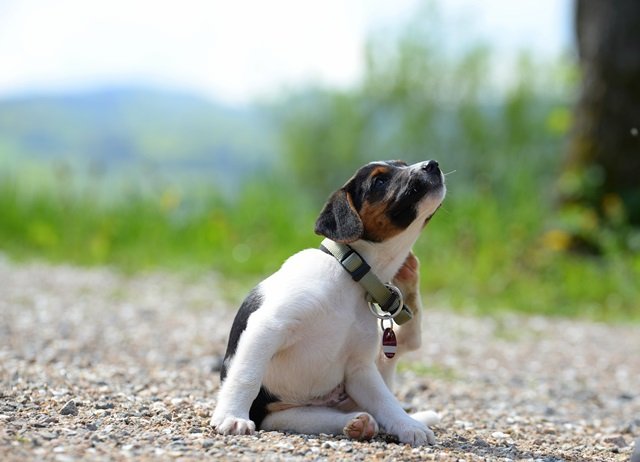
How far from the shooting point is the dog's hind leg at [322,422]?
3.74m

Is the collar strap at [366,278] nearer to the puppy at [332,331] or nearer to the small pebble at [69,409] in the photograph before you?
the puppy at [332,331]

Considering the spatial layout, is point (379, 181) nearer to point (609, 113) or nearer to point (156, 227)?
point (609, 113)

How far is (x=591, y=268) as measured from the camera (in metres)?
10.8

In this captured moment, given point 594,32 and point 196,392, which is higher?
point 594,32

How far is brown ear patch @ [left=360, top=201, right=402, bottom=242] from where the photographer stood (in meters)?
3.97

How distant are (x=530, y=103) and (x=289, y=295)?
20435 millimetres

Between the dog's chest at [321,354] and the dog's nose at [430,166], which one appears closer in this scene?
the dog's chest at [321,354]

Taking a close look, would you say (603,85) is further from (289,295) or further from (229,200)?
(289,295)

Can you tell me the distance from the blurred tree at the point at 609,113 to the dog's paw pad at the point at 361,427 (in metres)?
8.73

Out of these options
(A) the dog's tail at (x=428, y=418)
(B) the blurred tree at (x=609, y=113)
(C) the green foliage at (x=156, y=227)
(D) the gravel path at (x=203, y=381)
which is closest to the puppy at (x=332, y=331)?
(D) the gravel path at (x=203, y=381)

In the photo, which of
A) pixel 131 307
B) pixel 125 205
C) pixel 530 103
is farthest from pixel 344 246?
pixel 530 103

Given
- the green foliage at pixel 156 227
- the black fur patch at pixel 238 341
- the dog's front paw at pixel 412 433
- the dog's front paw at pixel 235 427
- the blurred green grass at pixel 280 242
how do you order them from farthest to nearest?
1. the green foliage at pixel 156 227
2. the blurred green grass at pixel 280 242
3. the black fur patch at pixel 238 341
4. the dog's front paw at pixel 412 433
5. the dog's front paw at pixel 235 427

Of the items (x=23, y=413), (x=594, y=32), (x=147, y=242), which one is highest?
(x=594, y=32)

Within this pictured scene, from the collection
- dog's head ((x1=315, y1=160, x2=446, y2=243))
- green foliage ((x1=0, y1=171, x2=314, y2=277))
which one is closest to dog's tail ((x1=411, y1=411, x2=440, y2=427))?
dog's head ((x1=315, y1=160, x2=446, y2=243))
